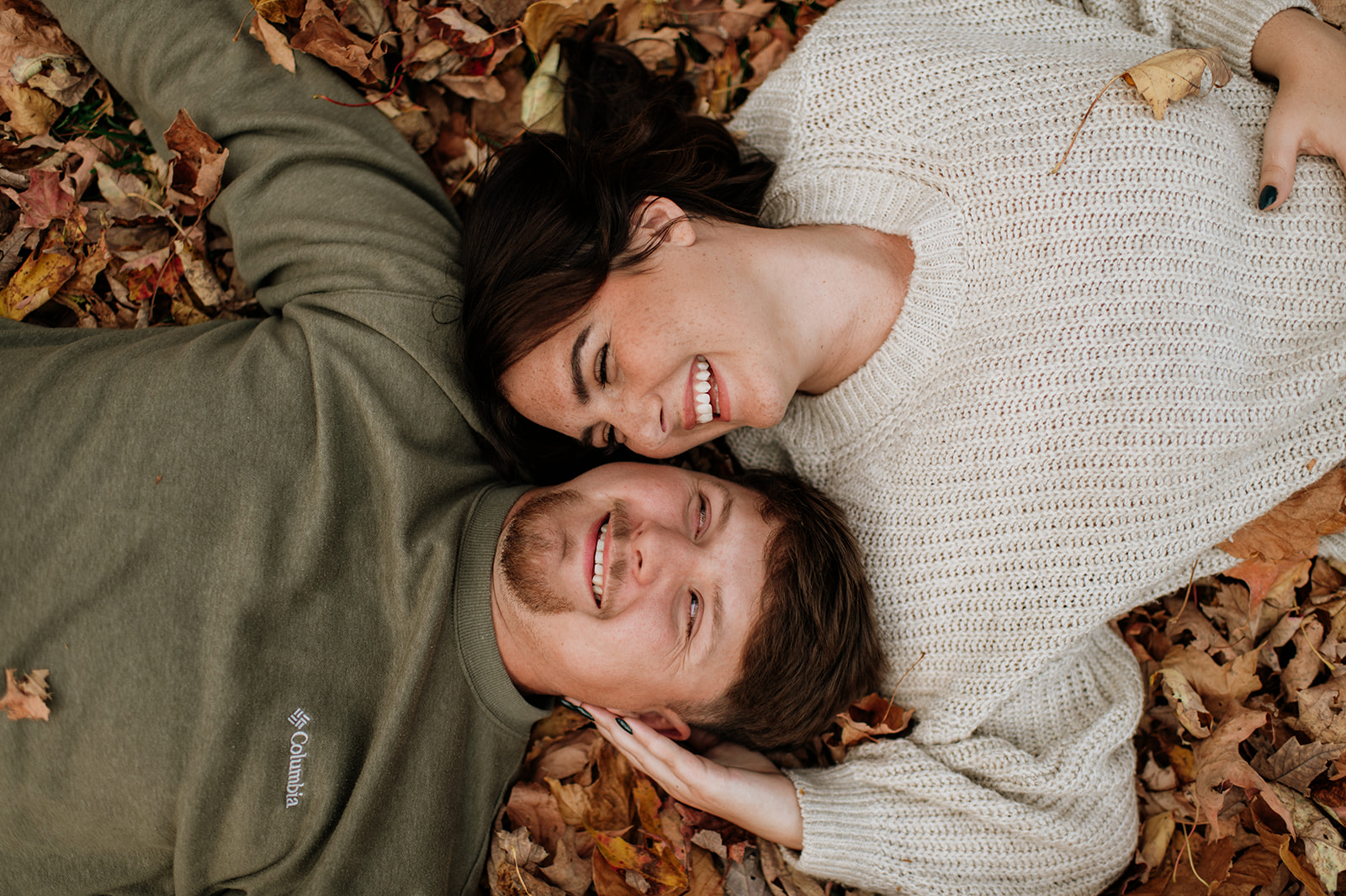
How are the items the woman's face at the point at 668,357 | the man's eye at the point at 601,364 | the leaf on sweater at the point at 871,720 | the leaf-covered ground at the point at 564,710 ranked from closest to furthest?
the woman's face at the point at 668,357 → the man's eye at the point at 601,364 → the leaf-covered ground at the point at 564,710 → the leaf on sweater at the point at 871,720

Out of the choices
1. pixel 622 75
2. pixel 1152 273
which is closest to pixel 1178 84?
pixel 1152 273

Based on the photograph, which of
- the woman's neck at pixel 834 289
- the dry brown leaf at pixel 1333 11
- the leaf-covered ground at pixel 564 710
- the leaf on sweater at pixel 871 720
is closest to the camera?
the woman's neck at pixel 834 289

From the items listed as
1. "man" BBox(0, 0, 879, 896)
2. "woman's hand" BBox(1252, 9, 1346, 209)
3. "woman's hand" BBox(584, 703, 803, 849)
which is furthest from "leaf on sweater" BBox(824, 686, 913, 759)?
"woman's hand" BBox(1252, 9, 1346, 209)

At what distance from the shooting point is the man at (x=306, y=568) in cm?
244

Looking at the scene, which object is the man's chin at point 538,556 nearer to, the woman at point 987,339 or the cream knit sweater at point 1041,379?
the woman at point 987,339

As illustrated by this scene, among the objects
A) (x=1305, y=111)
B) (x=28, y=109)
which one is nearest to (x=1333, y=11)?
(x=1305, y=111)

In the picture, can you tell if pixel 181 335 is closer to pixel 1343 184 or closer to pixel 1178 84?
pixel 1178 84

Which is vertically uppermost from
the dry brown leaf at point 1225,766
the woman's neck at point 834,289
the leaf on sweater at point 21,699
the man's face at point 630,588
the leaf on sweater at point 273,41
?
the leaf on sweater at point 273,41

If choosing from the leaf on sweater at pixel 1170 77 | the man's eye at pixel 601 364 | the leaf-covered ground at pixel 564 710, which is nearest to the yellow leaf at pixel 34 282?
the leaf-covered ground at pixel 564 710

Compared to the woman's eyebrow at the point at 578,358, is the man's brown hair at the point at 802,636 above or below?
below

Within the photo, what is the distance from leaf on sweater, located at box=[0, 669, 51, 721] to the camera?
2375 millimetres

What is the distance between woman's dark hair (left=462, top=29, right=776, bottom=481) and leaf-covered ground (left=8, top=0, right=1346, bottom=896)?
14.3 inches

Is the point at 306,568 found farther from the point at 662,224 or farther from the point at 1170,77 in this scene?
the point at 1170,77

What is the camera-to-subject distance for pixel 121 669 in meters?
2.43
